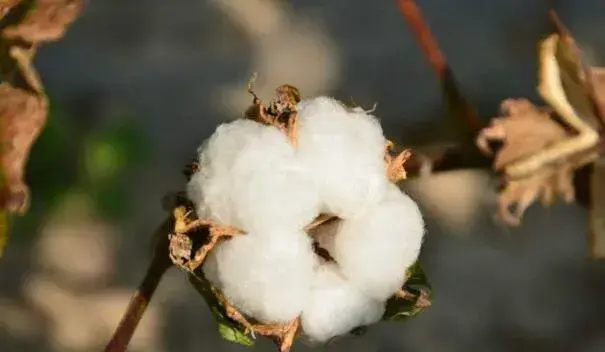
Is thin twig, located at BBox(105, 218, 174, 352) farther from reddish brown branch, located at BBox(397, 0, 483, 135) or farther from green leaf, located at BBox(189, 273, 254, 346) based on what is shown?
reddish brown branch, located at BBox(397, 0, 483, 135)

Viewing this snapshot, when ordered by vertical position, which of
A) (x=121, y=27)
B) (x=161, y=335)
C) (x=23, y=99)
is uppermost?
(x=23, y=99)

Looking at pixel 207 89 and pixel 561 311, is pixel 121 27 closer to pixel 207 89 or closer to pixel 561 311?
pixel 207 89

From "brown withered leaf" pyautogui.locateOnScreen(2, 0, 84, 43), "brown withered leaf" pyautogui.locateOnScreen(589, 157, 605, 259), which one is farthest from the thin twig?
"brown withered leaf" pyautogui.locateOnScreen(589, 157, 605, 259)

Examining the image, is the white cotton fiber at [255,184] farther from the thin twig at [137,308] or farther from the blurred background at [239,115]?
the blurred background at [239,115]

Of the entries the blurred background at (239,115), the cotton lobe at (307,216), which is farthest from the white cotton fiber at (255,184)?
the blurred background at (239,115)

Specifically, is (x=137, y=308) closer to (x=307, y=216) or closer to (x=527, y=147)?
(x=307, y=216)

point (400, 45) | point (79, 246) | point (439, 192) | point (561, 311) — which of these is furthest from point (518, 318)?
point (79, 246)
